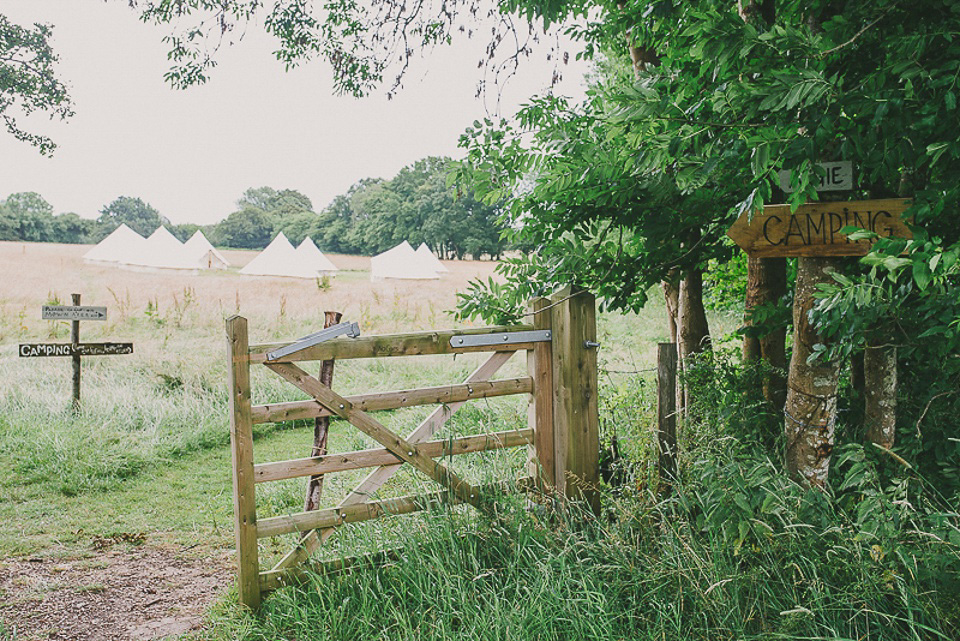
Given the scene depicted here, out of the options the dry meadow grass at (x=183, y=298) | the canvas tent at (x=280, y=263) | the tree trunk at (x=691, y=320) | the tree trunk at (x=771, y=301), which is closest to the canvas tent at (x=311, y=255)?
the canvas tent at (x=280, y=263)

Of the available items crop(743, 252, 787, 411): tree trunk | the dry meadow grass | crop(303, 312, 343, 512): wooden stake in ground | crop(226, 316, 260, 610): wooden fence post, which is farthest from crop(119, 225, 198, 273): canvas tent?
crop(743, 252, 787, 411): tree trunk

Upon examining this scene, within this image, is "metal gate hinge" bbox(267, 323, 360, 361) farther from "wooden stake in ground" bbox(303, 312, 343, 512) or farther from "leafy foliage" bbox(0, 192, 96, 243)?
"leafy foliage" bbox(0, 192, 96, 243)

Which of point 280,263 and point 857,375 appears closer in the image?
point 857,375

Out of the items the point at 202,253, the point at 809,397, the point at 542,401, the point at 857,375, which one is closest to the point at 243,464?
the point at 542,401

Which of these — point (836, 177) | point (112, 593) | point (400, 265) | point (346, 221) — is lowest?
point (112, 593)

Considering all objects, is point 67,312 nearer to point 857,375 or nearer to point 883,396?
point 857,375

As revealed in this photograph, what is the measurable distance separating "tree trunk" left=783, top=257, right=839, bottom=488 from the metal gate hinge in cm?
184

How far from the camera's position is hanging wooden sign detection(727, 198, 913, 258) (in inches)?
97.4

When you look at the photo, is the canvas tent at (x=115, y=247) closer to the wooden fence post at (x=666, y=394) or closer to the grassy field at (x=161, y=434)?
the grassy field at (x=161, y=434)

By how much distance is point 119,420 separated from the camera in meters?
6.96

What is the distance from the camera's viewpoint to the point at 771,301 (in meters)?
3.66

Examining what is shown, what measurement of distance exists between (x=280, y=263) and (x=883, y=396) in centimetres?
2762

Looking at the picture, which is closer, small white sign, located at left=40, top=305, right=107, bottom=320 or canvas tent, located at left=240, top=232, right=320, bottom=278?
small white sign, located at left=40, top=305, right=107, bottom=320

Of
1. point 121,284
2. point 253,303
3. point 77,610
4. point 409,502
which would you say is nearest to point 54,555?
point 77,610
